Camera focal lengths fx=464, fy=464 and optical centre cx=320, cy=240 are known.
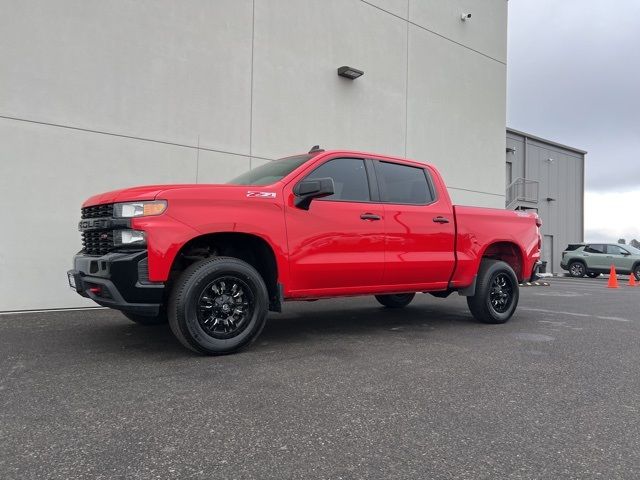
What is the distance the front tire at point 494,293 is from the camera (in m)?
5.95

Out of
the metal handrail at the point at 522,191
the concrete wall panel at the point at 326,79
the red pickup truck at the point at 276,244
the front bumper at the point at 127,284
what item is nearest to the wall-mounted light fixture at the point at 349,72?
the concrete wall panel at the point at 326,79

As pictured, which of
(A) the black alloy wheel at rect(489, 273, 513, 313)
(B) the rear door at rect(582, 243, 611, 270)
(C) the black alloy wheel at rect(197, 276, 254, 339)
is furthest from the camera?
(B) the rear door at rect(582, 243, 611, 270)

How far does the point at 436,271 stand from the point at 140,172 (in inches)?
203

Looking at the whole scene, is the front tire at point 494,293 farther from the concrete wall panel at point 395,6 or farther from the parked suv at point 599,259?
the parked suv at point 599,259

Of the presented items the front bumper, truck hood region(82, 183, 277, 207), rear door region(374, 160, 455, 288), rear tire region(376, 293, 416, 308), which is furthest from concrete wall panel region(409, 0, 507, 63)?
the front bumper

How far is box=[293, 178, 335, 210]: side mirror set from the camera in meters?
4.26

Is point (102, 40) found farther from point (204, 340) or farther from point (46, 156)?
point (204, 340)

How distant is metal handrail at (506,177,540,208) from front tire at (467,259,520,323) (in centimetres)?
1896

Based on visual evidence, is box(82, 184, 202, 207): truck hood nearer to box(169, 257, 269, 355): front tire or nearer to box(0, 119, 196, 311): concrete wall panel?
box(169, 257, 269, 355): front tire

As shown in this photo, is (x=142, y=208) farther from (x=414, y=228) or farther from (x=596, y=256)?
(x=596, y=256)

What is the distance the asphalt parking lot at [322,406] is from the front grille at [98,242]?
940 millimetres

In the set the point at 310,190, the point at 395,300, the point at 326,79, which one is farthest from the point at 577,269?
the point at 310,190

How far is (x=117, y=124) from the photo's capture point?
299 inches

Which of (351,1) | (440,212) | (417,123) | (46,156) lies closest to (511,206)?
(417,123)
